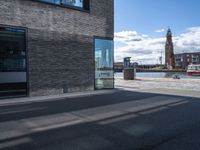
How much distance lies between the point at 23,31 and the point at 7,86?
2.73 m

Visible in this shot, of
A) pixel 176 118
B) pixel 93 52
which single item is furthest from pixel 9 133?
pixel 93 52

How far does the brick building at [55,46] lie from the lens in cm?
1112

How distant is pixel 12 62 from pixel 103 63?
6.00 m

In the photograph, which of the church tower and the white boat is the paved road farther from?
the church tower

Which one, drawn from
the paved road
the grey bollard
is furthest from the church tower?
the paved road

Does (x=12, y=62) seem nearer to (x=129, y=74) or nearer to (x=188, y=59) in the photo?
(x=129, y=74)

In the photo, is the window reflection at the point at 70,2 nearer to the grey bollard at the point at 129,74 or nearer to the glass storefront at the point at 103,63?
the glass storefront at the point at 103,63

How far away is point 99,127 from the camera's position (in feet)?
20.2

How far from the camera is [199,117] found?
7.41 metres

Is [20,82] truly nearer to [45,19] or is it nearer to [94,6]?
[45,19]

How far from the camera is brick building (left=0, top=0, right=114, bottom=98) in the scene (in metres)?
11.1

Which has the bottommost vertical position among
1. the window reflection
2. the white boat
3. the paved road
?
the paved road

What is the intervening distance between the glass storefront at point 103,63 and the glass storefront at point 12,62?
193 inches

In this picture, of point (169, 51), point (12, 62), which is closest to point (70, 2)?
point (12, 62)
